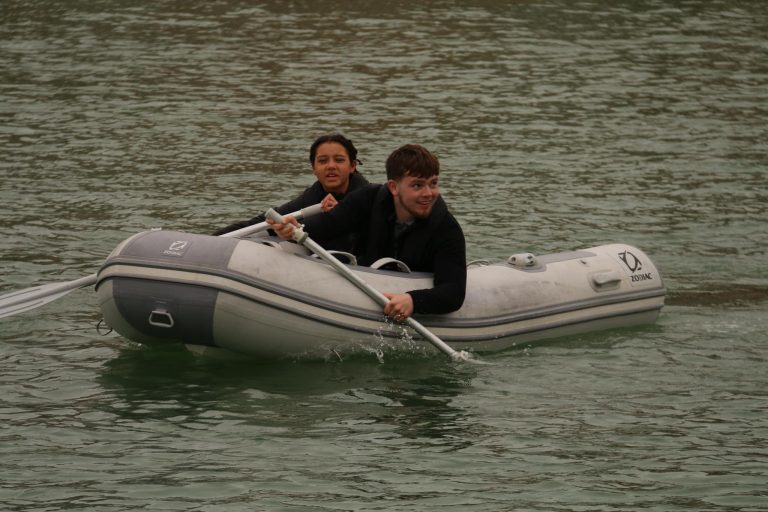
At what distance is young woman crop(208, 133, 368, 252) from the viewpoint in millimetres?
9766

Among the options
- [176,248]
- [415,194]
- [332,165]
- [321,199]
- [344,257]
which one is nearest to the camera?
[176,248]

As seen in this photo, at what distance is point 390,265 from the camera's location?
9.45 m

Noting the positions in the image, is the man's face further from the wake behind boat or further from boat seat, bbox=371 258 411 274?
the wake behind boat

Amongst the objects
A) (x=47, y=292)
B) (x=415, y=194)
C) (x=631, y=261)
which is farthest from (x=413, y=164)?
(x=47, y=292)

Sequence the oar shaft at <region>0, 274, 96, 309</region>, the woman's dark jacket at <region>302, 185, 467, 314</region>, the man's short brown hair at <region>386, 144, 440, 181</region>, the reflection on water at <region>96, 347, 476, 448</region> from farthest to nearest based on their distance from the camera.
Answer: the oar shaft at <region>0, 274, 96, 309</region> < the woman's dark jacket at <region>302, 185, 467, 314</region> < the man's short brown hair at <region>386, 144, 440, 181</region> < the reflection on water at <region>96, 347, 476, 448</region>

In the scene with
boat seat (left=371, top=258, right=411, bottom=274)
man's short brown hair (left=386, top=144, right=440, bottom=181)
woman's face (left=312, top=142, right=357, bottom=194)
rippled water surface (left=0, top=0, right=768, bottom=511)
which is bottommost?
rippled water surface (left=0, top=0, right=768, bottom=511)

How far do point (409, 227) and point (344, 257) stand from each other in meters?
0.60

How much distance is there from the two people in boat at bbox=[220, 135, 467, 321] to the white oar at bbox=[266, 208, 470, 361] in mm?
52

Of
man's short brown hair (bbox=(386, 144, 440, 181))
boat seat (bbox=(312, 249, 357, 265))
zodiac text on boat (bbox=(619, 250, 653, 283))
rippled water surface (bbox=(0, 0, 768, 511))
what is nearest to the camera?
rippled water surface (bbox=(0, 0, 768, 511))

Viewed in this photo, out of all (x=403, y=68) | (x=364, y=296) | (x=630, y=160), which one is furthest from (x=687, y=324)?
(x=403, y=68)

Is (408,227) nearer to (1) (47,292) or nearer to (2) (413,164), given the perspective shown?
(2) (413,164)

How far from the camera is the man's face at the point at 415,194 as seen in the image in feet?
29.3

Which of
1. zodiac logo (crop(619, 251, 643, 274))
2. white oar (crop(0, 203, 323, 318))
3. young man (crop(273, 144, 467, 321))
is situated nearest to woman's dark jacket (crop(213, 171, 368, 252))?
white oar (crop(0, 203, 323, 318))

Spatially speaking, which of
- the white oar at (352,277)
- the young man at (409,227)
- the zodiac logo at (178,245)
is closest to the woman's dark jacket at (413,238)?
the young man at (409,227)
